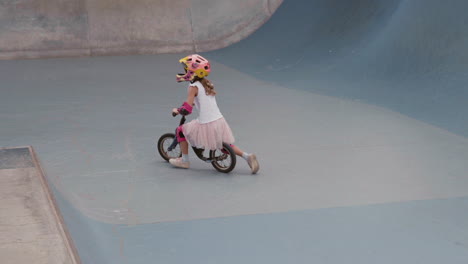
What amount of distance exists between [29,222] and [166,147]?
269 centimetres

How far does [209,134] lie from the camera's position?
6.54 m

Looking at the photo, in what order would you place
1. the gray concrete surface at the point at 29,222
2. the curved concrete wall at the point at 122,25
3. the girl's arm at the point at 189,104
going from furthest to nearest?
the curved concrete wall at the point at 122,25, the girl's arm at the point at 189,104, the gray concrete surface at the point at 29,222

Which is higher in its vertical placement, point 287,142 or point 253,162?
point 287,142

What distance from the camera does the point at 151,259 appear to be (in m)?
4.63

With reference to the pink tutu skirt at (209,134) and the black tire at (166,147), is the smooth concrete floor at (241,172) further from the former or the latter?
the pink tutu skirt at (209,134)

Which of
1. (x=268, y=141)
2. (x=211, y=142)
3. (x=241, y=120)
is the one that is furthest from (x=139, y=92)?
(x=211, y=142)

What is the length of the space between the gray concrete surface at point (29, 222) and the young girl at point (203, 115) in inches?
63.3

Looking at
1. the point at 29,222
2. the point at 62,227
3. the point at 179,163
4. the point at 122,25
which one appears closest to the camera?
the point at 62,227

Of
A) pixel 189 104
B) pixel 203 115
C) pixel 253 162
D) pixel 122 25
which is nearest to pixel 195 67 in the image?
pixel 189 104

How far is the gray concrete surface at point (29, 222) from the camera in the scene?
4086mm

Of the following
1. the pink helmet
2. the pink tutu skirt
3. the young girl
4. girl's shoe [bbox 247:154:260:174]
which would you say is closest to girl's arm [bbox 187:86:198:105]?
the young girl

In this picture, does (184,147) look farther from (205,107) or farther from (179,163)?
(205,107)

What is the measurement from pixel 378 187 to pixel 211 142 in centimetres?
175

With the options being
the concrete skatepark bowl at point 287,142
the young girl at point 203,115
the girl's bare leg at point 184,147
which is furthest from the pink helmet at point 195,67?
the concrete skatepark bowl at point 287,142
